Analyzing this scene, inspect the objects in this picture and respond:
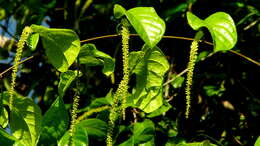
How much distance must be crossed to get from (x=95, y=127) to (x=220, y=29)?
480mm

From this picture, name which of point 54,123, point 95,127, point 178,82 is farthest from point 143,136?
point 178,82

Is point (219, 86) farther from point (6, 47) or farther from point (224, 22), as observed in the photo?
point (6, 47)

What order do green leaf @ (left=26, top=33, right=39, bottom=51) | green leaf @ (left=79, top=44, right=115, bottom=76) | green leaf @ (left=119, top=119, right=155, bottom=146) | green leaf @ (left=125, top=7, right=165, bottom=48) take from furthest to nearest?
green leaf @ (left=119, top=119, right=155, bottom=146), green leaf @ (left=79, top=44, right=115, bottom=76), green leaf @ (left=26, top=33, right=39, bottom=51), green leaf @ (left=125, top=7, right=165, bottom=48)

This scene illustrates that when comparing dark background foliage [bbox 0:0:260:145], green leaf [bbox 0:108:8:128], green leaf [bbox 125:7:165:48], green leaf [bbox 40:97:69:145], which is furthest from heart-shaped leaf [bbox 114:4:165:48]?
dark background foliage [bbox 0:0:260:145]

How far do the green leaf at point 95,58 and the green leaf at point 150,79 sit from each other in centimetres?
8

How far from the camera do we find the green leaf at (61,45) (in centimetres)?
107

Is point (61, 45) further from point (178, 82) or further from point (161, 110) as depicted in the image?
point (178, 82)

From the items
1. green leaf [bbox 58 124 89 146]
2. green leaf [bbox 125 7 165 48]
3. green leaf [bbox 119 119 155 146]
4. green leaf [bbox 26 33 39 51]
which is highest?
green leaf [bbox 125 7 165 48]

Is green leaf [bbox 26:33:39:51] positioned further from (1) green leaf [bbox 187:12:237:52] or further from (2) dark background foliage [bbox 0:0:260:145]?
(2) dark background foliage [bbox 0:0:260:145]

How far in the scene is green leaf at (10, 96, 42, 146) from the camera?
48.3 inches

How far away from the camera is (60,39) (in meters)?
1.09

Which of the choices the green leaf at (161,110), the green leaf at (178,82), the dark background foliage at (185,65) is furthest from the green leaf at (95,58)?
the green leaf at (178,82)

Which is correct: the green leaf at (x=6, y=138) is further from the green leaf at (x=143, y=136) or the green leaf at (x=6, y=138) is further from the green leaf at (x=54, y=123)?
the green leaf at (x=143, y=136)

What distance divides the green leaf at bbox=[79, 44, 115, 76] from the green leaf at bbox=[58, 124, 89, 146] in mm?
172
